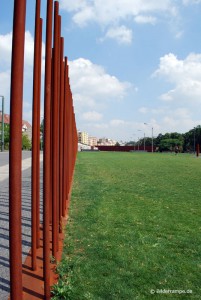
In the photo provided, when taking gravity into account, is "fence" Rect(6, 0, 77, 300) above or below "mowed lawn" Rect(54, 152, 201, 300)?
above

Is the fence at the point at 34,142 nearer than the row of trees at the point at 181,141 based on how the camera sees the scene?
Yes

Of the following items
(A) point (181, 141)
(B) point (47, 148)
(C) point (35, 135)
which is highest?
(A) point (181, 141)

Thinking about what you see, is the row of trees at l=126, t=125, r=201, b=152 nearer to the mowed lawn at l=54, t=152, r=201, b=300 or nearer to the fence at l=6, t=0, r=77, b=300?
the mowed lawn at l=54, t=152, r=201, b=300

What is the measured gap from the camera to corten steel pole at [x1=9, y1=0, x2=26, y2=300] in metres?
2.54

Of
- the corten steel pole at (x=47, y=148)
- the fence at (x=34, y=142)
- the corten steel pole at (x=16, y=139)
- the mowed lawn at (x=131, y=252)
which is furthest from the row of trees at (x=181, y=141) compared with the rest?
the corten steel pole at (x=16, y=139)

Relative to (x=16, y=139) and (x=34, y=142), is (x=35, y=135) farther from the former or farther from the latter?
(x=16, y=139)

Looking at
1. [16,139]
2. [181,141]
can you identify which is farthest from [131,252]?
[181,141]

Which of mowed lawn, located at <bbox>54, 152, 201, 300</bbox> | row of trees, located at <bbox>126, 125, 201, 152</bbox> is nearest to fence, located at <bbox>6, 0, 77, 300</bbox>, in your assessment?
mowed lawn, located at <bbox>54, 152, 201, 300</bbox>

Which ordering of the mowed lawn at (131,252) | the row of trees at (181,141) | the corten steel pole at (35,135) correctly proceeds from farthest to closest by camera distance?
the row of trees at (181,141) → the corten steel pole at (35,135) → the mowed lawn at (131,252)

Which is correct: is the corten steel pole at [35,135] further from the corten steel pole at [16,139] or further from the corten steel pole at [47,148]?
the corten steel pole at [16,139]

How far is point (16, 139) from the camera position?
254 centimetres

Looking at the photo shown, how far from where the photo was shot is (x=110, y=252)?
180 inches

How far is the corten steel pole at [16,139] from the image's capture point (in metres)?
2.54

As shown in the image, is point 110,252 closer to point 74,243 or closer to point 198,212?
point 74,243
